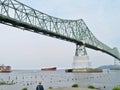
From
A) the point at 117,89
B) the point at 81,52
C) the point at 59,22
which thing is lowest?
the point at 117,89

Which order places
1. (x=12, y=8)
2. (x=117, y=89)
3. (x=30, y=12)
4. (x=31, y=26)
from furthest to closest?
(x=30, y=12) < (x=31, y=26) < (x=12, y=8) < (x=117, y=89)

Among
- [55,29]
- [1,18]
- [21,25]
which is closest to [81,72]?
[55,29]

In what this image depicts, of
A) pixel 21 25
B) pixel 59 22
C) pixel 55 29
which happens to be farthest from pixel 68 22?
pixel 21 25

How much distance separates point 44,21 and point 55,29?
7832 millimetres

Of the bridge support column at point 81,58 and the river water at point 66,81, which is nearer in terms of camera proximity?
the river water at point 66,81

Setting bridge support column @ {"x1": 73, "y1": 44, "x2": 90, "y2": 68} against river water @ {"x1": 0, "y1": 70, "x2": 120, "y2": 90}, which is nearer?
river water @ {"x1": 0, "y1": 70, "x2": 120, "y2": 90}

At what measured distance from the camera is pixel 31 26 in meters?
79.4

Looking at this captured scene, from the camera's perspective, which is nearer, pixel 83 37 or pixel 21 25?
Answer: pixel 21 25

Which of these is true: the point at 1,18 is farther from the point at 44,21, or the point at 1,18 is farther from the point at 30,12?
the point at 44,21

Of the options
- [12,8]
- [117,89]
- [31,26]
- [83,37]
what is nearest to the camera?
[117,89]

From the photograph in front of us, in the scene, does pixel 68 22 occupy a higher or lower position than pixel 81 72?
higher

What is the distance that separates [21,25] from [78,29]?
271ft

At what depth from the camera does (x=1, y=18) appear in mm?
64562

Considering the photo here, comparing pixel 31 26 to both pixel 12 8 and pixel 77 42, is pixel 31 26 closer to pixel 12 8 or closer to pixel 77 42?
pixel 12 8
